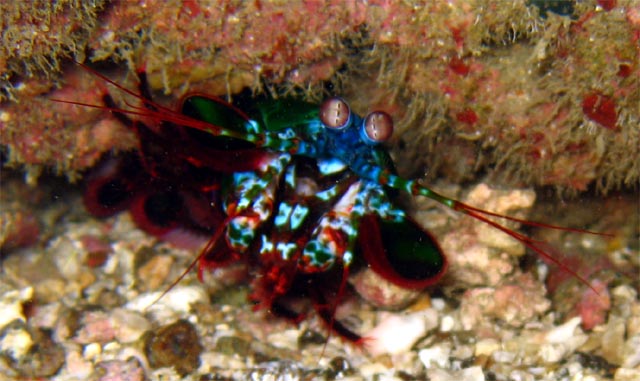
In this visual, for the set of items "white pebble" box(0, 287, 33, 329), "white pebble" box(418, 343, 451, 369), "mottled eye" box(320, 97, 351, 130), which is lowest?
"white pebble" box(0, 287, 33, 329)

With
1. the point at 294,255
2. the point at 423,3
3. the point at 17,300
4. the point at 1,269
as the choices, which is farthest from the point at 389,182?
the point at 1,269

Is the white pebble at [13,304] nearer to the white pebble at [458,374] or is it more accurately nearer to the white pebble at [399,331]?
the white pebble at [399,331]

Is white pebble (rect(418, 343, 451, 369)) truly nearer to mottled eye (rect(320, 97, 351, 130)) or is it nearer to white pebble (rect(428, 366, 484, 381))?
white pebble (rect(428, 366, 484, 381))

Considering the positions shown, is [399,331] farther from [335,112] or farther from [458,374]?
[335,112]

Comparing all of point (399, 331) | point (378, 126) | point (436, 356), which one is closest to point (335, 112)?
point (378, 126)

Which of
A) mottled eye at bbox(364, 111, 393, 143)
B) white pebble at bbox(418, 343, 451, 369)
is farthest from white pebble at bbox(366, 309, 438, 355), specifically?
mottled eye at bbox(364, 111, 393, 143)

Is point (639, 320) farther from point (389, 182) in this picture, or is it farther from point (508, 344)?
point (389, 182)
